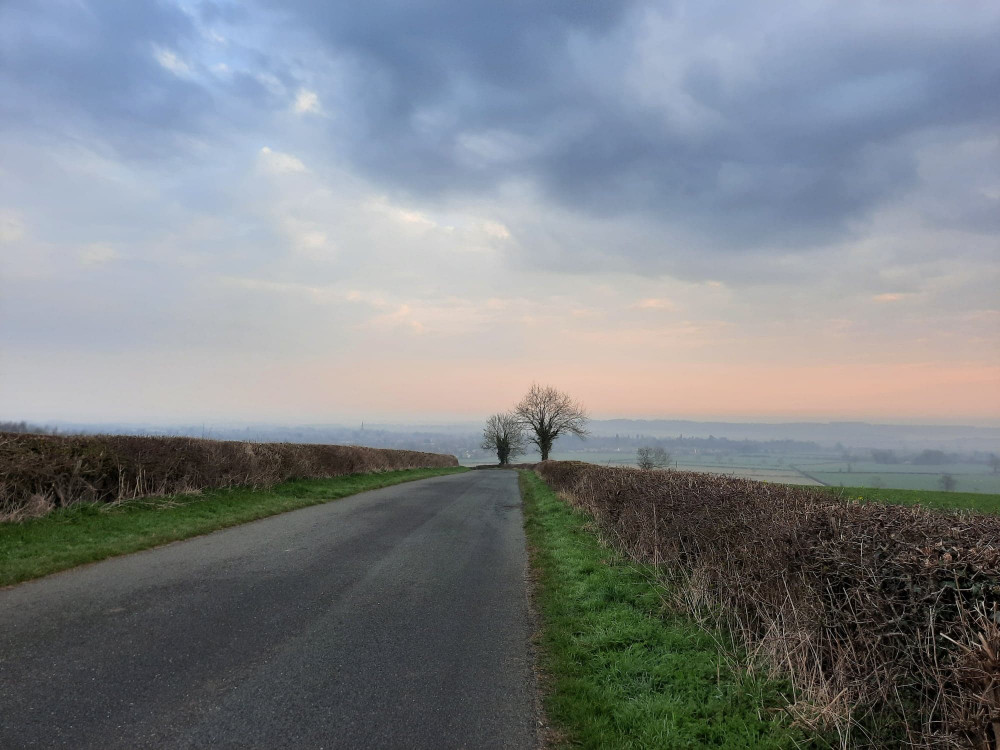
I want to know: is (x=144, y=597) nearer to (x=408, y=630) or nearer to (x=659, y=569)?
(x=408, y=630)

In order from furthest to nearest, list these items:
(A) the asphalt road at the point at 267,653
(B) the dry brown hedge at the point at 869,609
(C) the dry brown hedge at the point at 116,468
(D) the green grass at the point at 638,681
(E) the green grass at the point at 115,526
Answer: (C) the dry brown hedge at the point at 116,468, (E) the green grass at the point at 115,526, (D) the green grass at the point at 638,681, (A) the asphalt road at the point at 267,653, (B) the dry brown hedge at the point at 869,609

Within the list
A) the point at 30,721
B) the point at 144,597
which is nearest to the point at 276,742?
the point at 30,721

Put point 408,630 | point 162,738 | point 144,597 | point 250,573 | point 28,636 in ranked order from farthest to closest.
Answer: point 250,573 → point 144,597 → point 408,630 → point 28,636 → point 162,738

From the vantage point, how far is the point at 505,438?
8044 cm

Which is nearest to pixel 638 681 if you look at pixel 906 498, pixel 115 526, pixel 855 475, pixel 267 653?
pixel 267 653

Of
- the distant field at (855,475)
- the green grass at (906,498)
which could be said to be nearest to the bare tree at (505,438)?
the distant field at (855,475)

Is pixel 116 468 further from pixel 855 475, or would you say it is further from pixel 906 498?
pixel 855 475

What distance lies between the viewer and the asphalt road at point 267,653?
3.79 m

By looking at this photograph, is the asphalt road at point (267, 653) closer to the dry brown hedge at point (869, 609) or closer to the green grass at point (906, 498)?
the dry brown hedge at point (869, 609)

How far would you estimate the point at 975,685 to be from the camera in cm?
303

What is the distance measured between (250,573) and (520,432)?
73667mm

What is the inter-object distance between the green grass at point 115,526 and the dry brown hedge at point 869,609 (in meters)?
9.01

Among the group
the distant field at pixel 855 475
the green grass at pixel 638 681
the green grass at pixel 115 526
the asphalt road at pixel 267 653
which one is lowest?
the distant field at pixel 855 475

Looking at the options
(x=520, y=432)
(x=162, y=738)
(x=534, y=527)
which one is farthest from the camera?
(x=520, y=432)
